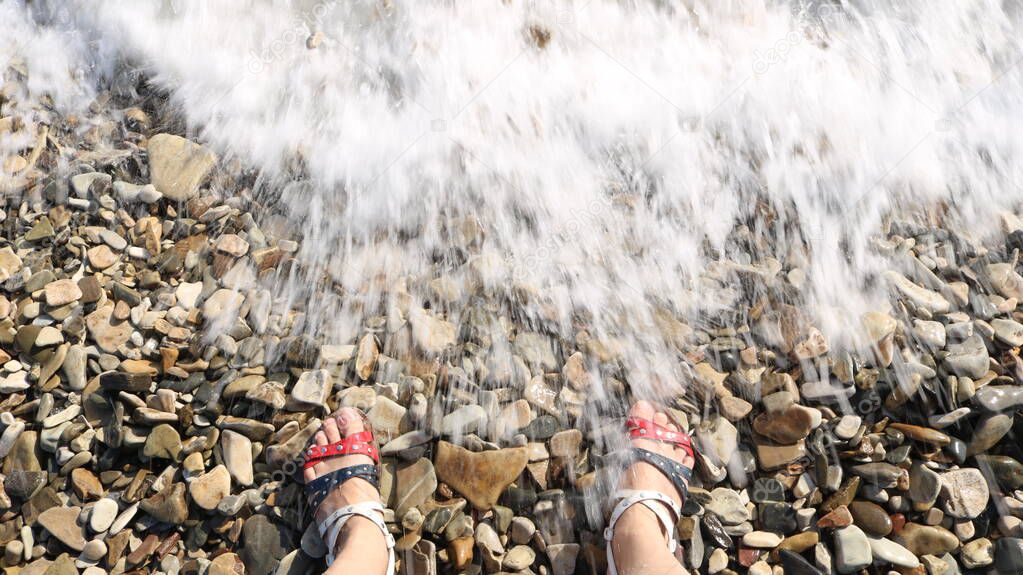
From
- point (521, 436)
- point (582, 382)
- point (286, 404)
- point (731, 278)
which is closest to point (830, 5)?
point (731, 278)

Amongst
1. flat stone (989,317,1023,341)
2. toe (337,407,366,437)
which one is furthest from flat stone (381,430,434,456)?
flat stone (989,317,1023,341)

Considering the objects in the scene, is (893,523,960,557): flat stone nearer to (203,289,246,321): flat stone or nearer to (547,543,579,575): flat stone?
(547,543,579,575): flat stone

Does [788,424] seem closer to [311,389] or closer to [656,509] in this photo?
[656,509]

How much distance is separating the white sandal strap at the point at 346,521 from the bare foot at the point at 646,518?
829mm

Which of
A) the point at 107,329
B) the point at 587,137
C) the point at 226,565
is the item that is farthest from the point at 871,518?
the point at 107,329

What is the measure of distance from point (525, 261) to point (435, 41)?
58.5 inches

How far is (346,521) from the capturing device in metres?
2.20

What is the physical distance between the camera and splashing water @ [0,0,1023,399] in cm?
260

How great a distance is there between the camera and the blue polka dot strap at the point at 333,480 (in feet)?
7.39

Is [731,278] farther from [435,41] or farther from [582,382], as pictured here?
[435,41]

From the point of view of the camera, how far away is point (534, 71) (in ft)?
10.6

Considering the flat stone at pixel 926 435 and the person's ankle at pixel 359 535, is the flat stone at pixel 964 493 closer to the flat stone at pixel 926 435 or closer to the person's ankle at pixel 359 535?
the flat stone at pixel 926 435

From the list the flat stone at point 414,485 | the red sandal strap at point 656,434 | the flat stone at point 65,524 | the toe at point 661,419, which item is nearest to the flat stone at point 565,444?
the red sandal strap at point 656,434

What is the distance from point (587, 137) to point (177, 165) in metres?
1.98
